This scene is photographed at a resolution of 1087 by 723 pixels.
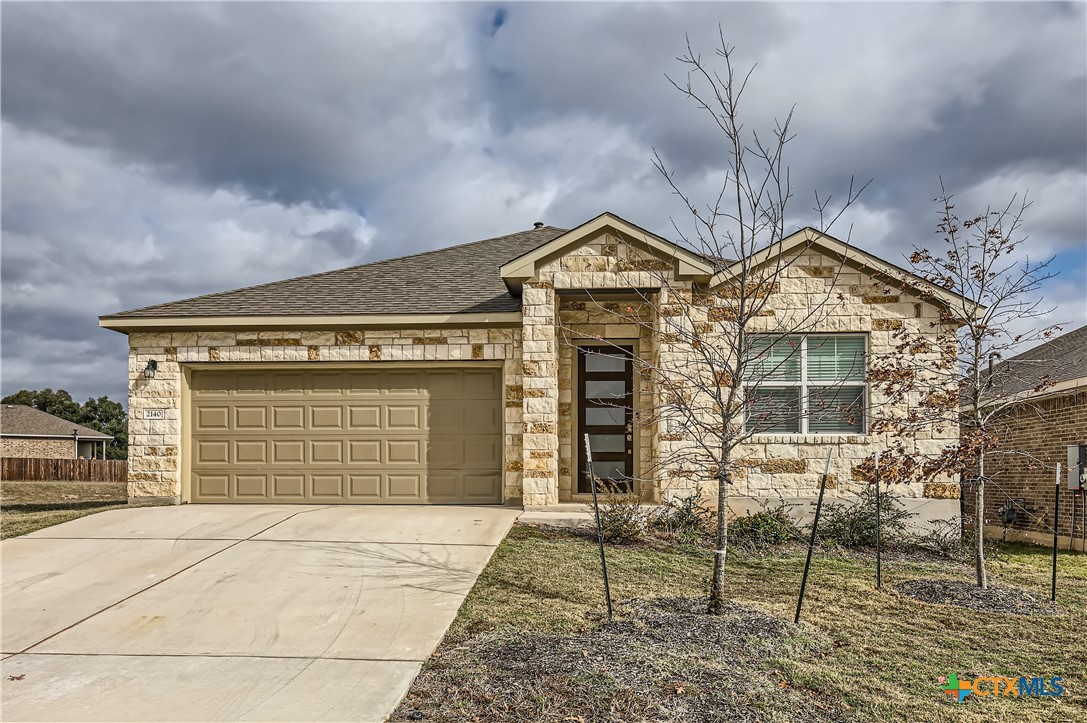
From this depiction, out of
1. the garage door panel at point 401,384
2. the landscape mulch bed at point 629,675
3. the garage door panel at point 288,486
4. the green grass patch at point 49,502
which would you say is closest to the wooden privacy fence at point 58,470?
the green grass patch at point 49,502

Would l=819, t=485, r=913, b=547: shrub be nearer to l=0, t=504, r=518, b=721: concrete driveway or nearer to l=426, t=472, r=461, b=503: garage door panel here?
l=0, t=504, r=518, b=721: concrete driveway

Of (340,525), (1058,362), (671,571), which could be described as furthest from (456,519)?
(1058,362)

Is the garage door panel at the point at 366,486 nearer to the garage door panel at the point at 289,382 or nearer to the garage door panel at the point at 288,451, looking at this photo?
the garage door panel at the point at 288,451

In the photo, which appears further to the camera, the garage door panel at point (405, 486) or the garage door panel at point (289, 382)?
the garage door panel at point (289, 382)

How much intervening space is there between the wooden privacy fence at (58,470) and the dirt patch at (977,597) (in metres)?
32.1

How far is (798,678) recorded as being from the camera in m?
5.63

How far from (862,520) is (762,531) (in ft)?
5.24

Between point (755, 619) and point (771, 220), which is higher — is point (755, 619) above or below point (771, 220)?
below

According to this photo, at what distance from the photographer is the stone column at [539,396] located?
12.1 m

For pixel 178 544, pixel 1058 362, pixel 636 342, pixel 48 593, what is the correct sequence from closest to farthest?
pixel 48 593 → pixel 178 544 → pixel 636 342 → pixel 1058 362

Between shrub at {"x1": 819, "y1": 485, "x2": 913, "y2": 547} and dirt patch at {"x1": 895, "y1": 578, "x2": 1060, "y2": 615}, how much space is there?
2.16m

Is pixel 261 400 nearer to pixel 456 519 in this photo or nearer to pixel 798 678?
pixel 456 519

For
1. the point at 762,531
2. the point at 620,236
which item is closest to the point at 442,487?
the point at 620,236

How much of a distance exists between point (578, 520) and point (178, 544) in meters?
5.28
